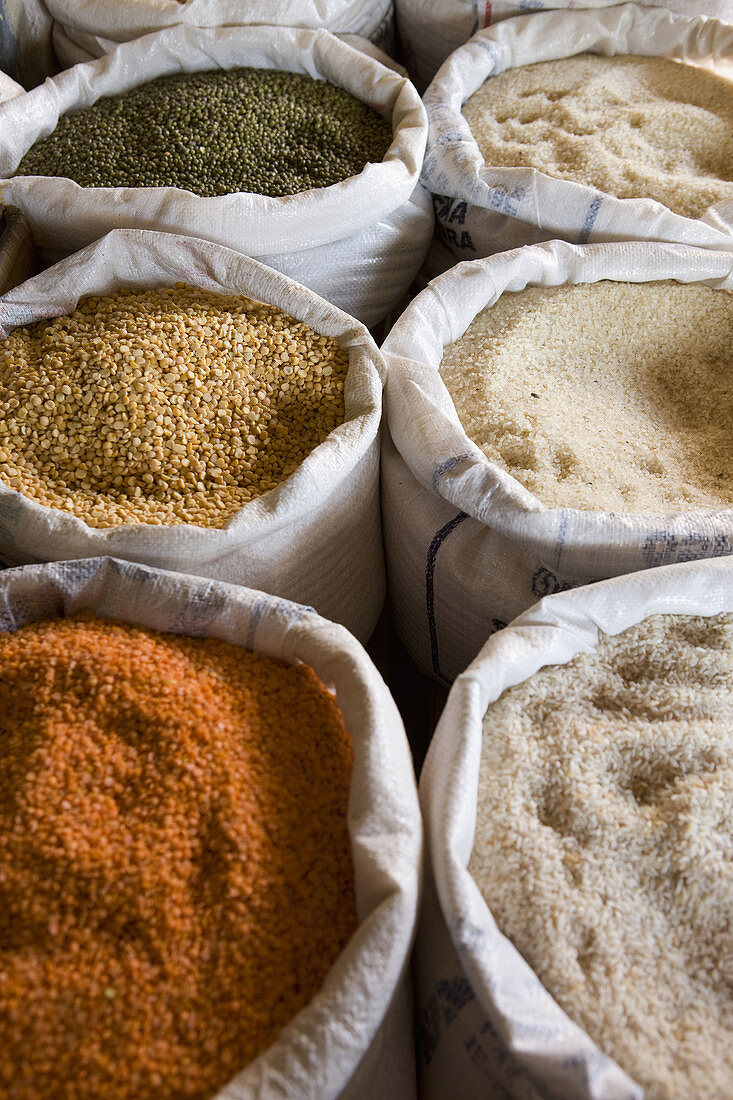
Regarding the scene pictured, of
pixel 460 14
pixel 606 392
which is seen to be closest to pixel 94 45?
pixel 460 14

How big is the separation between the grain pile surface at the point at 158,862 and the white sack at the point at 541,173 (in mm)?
1027

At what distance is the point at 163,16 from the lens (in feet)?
5.77

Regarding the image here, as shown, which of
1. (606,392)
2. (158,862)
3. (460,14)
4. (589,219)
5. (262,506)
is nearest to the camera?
(158,862)

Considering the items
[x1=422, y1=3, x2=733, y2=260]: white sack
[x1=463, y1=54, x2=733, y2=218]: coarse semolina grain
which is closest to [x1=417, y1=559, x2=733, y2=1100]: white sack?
[x1=422, y1=3, x2=733, y2=260]: white sack

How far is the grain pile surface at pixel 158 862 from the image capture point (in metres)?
0.68

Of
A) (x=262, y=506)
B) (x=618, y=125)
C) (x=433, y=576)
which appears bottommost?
(x=433, y=576)

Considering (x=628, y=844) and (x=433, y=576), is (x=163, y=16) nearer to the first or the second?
(x=433, y=576)

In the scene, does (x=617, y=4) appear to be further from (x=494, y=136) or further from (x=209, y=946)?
(x=209, y=946)

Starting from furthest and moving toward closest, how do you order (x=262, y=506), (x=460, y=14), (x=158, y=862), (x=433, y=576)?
1. (x=460, y=14)
2. (x=433, y=576)
3. (x=262, y=506)
4. (x=158, y=862)

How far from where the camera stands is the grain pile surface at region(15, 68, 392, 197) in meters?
1.51

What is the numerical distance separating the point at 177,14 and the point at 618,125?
3.06 feet

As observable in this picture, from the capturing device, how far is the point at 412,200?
1618 mm

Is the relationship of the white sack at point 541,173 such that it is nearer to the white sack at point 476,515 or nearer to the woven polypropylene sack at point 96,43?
the white sack at point 476,515

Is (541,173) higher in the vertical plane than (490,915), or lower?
higher
